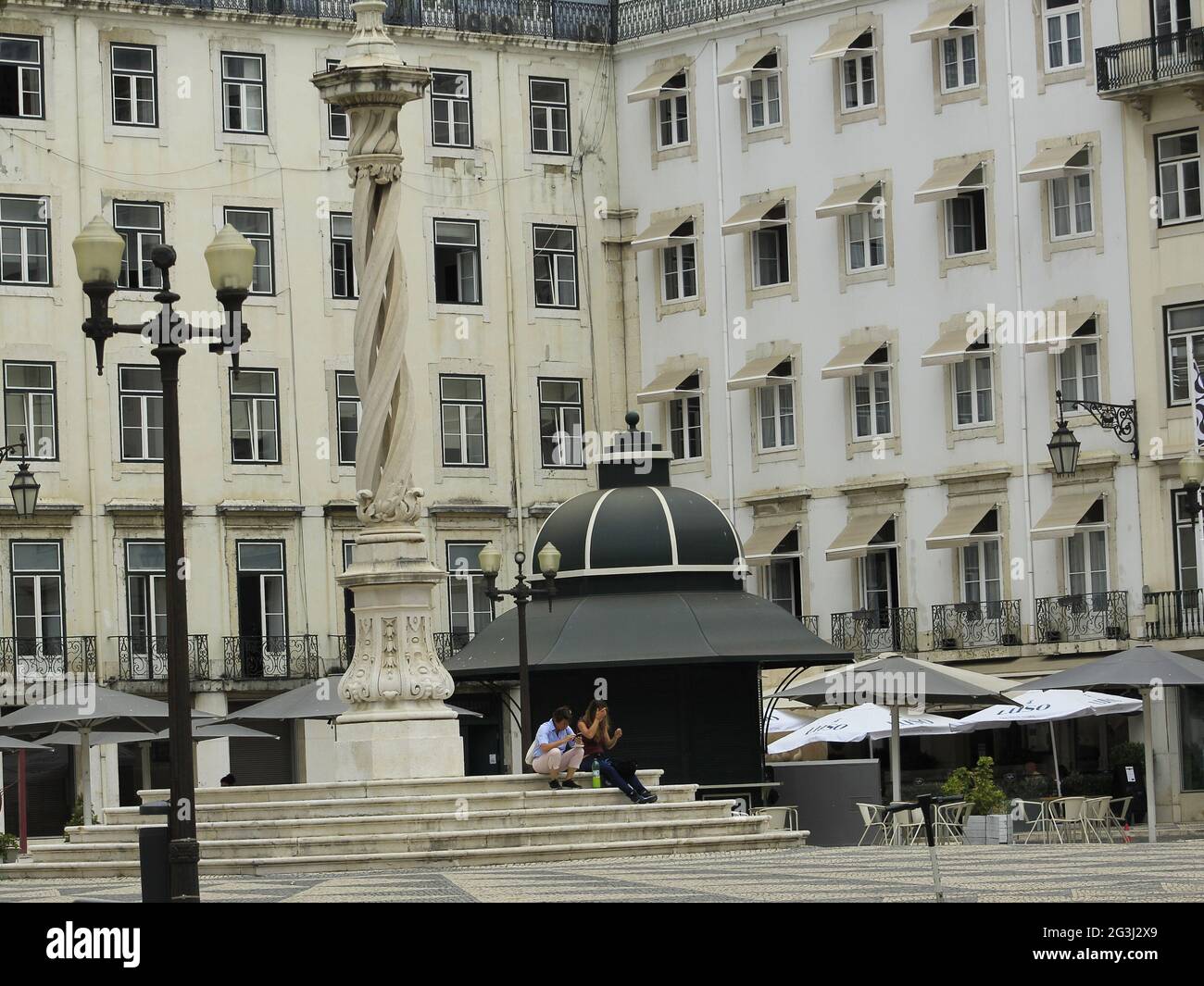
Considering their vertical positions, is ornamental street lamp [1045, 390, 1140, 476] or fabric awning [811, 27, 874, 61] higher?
fabric awning [811, 27, 874, 61]

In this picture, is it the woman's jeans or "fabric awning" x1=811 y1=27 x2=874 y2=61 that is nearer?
the woman's jeans

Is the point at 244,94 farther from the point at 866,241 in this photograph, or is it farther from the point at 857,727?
the point at 857,727

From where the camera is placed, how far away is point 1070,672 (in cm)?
3725

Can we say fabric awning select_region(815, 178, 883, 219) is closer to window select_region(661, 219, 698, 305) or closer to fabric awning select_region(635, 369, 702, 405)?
window select_region(661, 219, 698, 305)

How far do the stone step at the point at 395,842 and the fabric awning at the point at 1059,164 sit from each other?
78.4 ft

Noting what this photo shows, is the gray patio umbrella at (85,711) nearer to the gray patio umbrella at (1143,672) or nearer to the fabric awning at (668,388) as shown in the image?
the gray patio umbrella at (1143,672)

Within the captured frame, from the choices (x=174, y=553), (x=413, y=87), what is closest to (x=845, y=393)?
(x=413, y=87)

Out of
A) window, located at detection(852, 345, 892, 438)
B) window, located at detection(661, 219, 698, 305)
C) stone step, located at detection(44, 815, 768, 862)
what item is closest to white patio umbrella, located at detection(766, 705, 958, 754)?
window, located at detection(852, 345, 892, 438)

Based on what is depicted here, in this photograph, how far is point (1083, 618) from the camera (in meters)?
51.1

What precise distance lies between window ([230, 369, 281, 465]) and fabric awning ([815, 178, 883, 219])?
10.8m

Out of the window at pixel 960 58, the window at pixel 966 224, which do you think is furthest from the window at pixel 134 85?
the window at pixel 966 224

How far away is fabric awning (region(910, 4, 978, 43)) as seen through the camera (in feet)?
174

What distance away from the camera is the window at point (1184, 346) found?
50.2 metres

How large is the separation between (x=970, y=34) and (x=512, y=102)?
9.48 meters
